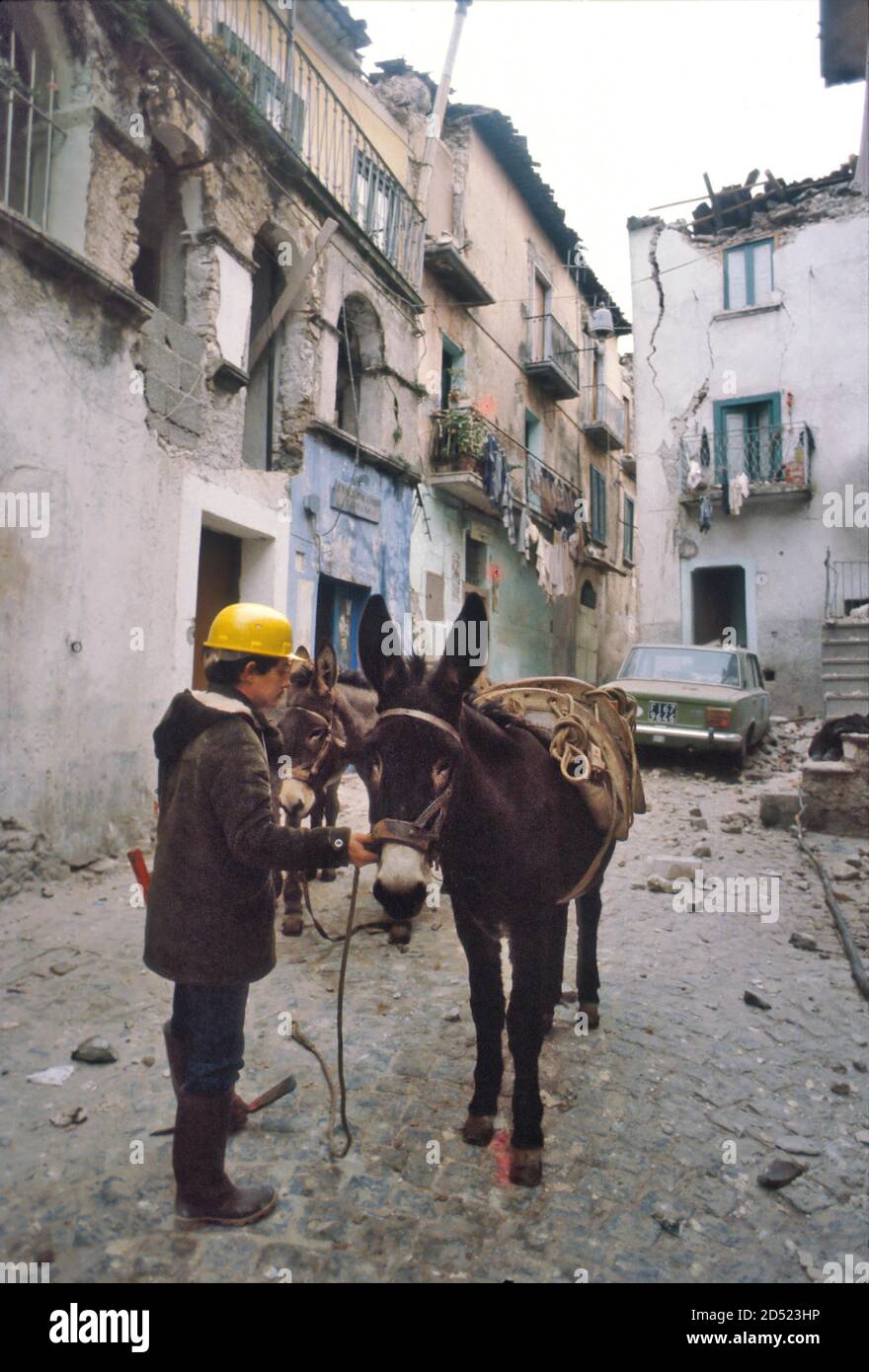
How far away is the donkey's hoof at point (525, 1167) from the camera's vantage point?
2598 millimetres

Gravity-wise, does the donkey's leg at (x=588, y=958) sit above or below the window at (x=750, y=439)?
below

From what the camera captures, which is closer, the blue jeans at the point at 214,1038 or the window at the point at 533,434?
the blue jeans at the point at 214,1038

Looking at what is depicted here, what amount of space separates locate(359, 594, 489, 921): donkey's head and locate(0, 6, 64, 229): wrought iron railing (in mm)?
5987

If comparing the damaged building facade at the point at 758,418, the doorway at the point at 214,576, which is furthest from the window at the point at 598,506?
the doorway at the point at 214,576

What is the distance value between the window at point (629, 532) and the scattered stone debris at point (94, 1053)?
26.4m

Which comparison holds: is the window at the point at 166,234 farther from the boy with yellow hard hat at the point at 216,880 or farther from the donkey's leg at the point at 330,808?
the boy with yellow hard hat at the point at 216,880

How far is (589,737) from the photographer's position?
3324 mm

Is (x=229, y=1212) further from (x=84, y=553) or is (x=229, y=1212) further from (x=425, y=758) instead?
(x=84, y=553)

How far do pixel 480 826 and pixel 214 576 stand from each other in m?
7.46

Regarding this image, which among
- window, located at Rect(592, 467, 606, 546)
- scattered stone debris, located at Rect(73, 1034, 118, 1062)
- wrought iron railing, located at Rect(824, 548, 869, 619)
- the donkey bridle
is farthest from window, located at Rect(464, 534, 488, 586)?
the donkey bridle

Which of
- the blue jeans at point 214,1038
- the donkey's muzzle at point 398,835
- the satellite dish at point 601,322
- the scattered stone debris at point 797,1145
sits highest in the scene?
the satellite dish at point 601,322

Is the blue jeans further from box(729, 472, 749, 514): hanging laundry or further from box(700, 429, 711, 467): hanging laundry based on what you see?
box(700, 429, 711, 467): hanging laundry

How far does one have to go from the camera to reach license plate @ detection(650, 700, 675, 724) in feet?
37.6
